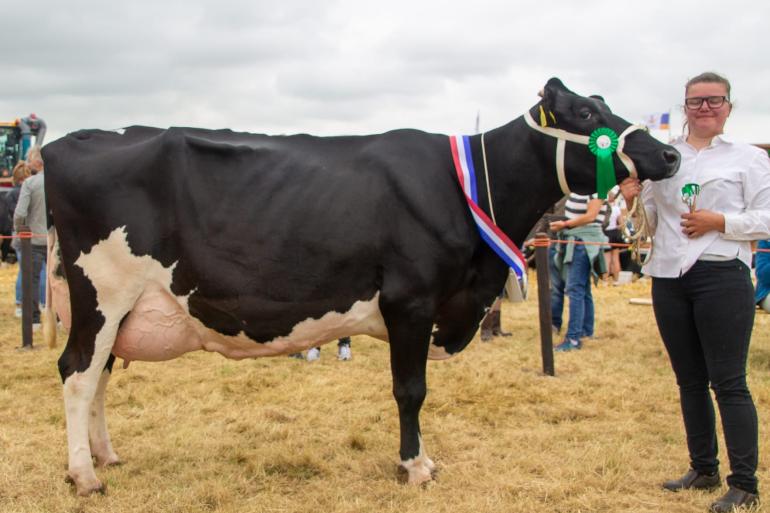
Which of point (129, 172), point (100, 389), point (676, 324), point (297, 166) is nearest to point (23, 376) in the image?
point (100, 389)

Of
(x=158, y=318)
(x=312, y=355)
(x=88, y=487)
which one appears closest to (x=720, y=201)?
(x=158, y=318)

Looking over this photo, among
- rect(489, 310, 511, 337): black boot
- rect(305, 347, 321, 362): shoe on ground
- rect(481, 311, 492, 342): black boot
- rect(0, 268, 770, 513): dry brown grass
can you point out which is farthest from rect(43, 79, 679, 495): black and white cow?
rect(489, 310, 511, 337): black boot

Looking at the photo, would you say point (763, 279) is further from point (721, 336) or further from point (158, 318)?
point (158, 318)

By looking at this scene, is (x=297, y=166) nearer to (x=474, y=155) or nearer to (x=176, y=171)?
(x=176, y=171)

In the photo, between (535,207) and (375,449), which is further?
(375,449)

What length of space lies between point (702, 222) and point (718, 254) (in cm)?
19

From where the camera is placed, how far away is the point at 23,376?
6680 millimetres

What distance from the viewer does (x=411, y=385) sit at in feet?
13.4

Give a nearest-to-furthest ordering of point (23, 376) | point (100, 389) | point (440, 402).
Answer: point (100, 389)
point (440, 402)
point (23, 376)

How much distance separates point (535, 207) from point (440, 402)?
225 centimetres

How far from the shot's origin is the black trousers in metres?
3.59

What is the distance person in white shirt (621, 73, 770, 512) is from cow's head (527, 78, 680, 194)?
→ 0.20 m

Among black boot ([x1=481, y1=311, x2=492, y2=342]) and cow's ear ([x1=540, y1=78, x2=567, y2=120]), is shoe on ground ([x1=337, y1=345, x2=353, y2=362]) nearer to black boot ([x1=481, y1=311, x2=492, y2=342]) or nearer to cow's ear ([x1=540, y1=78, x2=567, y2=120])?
black boot ([x1=481, y1=311, x2=492, y2=342])

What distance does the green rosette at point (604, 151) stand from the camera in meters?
3.88
